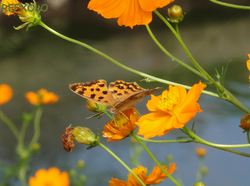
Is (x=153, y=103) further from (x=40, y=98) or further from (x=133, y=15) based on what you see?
(x=40, y=98)

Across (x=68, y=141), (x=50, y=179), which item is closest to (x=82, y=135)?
(x=68, y=141)

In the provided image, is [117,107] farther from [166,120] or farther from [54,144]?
[54,144]

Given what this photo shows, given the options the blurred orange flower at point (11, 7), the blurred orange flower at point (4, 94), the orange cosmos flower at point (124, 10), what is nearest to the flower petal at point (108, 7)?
the orange cosmos flower at point (124, 10)

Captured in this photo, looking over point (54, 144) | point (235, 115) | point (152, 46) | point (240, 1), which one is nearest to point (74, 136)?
point (235, 115)

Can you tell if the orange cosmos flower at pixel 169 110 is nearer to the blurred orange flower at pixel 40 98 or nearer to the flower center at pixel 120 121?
the flower center at pixel 120 121

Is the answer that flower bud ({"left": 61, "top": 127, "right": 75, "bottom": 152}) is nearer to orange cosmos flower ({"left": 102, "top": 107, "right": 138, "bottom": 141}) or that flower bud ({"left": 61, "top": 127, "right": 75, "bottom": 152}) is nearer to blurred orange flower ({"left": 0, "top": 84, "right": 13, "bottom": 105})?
orange cosmos flower ({"left": 102, "top": 107, "right": 138, "bottom": 141})
